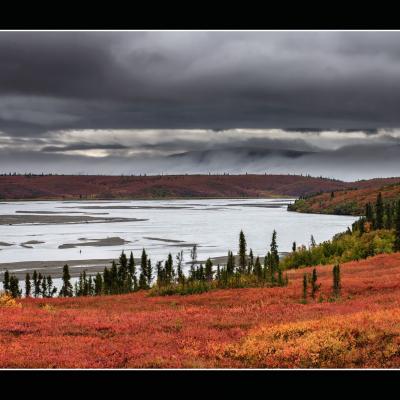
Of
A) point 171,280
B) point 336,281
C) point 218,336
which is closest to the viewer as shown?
point 218,336

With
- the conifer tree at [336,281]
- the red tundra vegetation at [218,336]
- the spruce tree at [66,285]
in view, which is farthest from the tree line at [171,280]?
the red tundra vegetation at [218,336]

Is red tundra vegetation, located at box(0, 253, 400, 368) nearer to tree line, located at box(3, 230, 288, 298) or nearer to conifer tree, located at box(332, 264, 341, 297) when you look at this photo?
conifer tree, located at box(332, 264, 341, 297)

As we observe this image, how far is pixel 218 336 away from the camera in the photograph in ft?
68.9

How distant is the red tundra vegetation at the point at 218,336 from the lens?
16828 millimetres

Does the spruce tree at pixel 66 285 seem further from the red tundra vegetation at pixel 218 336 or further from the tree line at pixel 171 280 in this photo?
the red tundra vegetation at pixel 218 336

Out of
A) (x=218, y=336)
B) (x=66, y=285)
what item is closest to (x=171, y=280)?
(x=66, y=285)

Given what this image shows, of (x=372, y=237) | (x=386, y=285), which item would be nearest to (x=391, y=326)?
(x=386, y=285)

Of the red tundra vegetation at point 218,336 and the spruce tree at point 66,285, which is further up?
the red tundra vegetation at point 218,336

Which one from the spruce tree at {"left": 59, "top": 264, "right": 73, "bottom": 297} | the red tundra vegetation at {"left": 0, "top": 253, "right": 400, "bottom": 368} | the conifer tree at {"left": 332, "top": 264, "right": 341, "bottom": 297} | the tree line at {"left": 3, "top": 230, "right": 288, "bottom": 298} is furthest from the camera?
the spruce tree at {"left": 59, "top": 264, "right": 73, "bottom": 297}

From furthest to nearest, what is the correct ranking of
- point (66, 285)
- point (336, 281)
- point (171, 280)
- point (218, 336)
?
point (66, 285), point (171, 280), point (336, 281), point (218, 336)

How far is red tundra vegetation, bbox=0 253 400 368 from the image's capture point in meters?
16.8

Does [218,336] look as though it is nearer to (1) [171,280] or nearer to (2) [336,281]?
(2) [336,281]

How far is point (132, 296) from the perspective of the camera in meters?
43.0

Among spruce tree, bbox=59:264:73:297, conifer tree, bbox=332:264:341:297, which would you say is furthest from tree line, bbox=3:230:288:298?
conifer tree, bbox=332:264:341:297
